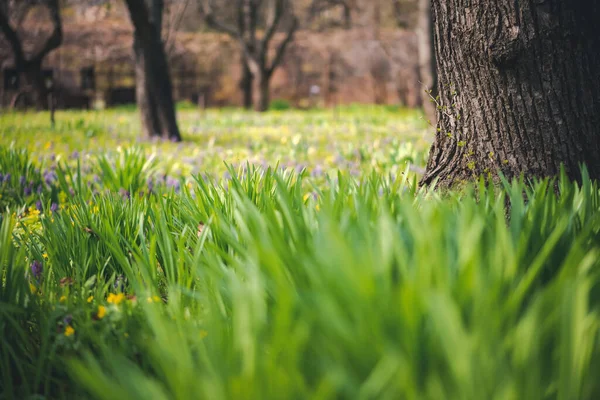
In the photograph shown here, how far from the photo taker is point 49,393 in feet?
5.01

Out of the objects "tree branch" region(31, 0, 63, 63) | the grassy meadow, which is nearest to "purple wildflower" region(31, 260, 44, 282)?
the grassy meadow

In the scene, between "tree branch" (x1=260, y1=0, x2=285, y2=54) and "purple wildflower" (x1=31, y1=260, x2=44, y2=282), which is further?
"tree branch" (x1=260, y1=0, x2=285, y2=54)

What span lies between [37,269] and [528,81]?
198cm

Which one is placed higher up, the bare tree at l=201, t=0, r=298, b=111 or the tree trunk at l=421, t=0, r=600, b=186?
the bare tree at l=201, t=0, r=298, b=111

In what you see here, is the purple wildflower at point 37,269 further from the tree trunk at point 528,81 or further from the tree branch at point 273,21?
the tree branch at point 273,21

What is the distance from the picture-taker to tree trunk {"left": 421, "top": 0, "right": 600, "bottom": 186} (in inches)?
89.9

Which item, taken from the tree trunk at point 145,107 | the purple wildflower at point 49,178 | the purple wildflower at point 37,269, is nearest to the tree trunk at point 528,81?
the purple wildflower at point 37,269

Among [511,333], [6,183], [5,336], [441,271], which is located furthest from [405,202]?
[6,183]

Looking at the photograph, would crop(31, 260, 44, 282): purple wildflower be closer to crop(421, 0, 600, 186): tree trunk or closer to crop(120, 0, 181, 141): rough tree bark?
crop(421, 0, 600, 186): tree trunk

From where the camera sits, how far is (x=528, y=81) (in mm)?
2340

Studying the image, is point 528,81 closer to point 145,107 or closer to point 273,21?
point 145,107

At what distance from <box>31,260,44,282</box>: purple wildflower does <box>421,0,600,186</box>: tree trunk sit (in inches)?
68.2

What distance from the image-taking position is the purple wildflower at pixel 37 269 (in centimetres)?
201

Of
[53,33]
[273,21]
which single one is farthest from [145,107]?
[273,21]
